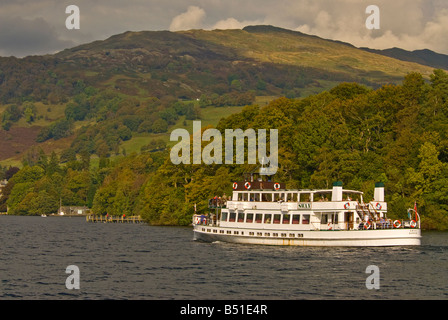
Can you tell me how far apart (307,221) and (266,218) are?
5.89 meters

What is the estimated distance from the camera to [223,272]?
6519 cm

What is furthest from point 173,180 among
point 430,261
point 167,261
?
point 430,261

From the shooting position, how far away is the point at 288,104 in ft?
494

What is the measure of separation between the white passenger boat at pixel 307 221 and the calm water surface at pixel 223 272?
2101mm

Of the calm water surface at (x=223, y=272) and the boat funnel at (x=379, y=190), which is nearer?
the calm water surface at (x=223, y=272)

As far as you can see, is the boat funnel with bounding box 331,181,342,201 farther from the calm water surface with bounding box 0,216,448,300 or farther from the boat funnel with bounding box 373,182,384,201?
the calm water surface with bounding box 0,216,448,300

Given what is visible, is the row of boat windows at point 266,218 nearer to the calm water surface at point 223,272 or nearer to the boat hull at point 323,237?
the boat hull at point 323,237

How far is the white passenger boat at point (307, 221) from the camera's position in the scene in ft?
269

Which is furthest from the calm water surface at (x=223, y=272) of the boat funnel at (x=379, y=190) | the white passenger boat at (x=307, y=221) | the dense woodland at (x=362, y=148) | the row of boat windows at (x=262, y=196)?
the dense woodland at (x=362, y=148)

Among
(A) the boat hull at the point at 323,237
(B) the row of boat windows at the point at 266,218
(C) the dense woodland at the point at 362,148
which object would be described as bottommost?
(A) the boat hull at the point at 323,237

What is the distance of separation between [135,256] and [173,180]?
7176 cm

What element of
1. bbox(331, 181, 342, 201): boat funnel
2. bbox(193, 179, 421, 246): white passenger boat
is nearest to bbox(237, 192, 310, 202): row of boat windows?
bbox(193, 179, 421, 246): white passenger boat
